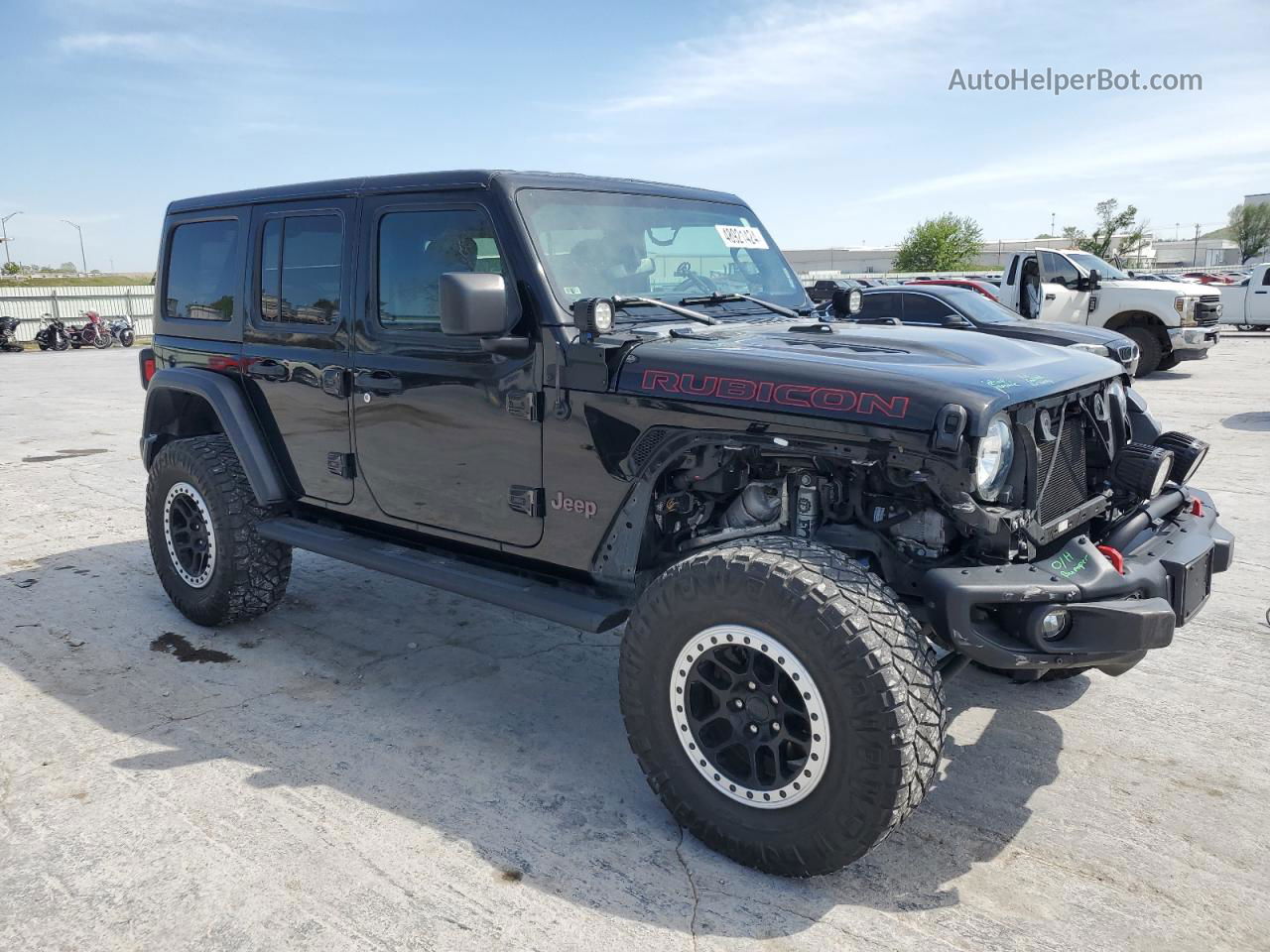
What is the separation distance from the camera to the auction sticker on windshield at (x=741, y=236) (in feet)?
14.4

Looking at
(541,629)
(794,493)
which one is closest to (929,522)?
(794,493)

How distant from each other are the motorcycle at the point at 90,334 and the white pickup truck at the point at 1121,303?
24.9 m

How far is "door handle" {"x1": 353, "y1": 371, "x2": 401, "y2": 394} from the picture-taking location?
159 inches

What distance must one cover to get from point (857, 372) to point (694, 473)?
2.21 ft

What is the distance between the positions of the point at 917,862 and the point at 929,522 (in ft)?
3.45

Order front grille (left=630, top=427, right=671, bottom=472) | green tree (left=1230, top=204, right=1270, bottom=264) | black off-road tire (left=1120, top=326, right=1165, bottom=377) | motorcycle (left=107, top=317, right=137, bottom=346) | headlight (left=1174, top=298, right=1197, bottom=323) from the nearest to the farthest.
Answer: front grille (left=630, top=427, right=671, bottom=472) → headlight (left=1174, top=298, right=1197, bottom=323) → black off-road tire (left=1120, top=326, right=1165, bottom=377) → motorcycle (left=107, top=317, right=137, bottom=346) → green tree (left=1230, top=204, right=1270, bottom=264)

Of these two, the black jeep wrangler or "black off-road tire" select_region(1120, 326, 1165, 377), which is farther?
"black off-road tire" select_region(1120, 326, 1165, 377)

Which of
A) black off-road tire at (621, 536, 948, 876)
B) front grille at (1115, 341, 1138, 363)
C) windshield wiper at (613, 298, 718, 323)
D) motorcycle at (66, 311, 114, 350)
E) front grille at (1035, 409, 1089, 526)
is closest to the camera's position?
black off-road tire at (621, 536, 948, 876)

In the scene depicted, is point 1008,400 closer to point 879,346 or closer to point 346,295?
point 879,346

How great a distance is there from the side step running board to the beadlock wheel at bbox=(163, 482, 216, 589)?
0.36 m

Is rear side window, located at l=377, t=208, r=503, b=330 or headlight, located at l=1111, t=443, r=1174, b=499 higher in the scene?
rear side window, located at l=377, t=208, r=503, b=330

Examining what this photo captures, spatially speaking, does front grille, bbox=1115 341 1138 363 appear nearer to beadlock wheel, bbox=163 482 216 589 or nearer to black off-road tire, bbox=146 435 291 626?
black off-road tire, bbox=146 435 291 626

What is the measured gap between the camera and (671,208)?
423 centimetres

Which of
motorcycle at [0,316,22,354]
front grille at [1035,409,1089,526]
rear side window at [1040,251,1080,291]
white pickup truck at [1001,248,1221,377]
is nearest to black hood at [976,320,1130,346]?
white pickup truck at [1001,248,1221,377]
